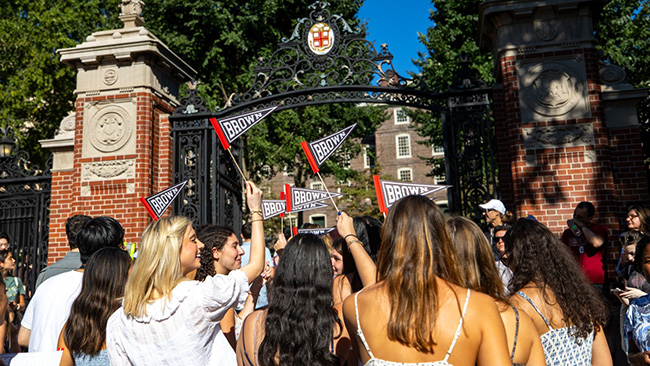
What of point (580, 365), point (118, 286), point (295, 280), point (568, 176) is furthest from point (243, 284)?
point (568, 176)

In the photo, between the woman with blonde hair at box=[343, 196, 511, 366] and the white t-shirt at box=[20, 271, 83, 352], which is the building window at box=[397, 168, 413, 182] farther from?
the woman with blonde hair at box=[343, 196, 511, 366]

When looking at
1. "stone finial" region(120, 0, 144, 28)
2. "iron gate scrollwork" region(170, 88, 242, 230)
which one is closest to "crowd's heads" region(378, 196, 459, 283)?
"iron gate scrollwork" region(170, 88, 242, 230)

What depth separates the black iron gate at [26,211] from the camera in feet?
27.7

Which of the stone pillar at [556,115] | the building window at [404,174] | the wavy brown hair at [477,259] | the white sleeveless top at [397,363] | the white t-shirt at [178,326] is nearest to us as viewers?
the white sleeveless top at [397,363]

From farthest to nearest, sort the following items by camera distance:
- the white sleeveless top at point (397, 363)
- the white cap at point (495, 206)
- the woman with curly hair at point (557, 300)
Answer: the white cap at point (495, 206), the woman with curly hair at point (557, 300), the white sleeveless top at point (397, 363)

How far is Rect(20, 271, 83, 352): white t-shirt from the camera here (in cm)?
365

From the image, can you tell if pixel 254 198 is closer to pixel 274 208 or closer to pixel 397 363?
pixel 397 363

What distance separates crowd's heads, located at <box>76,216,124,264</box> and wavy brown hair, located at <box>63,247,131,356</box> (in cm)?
51

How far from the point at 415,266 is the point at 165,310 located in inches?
52.1

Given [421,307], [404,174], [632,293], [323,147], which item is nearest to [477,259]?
[421,307]

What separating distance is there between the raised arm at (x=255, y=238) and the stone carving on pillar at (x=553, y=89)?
5.23 metres

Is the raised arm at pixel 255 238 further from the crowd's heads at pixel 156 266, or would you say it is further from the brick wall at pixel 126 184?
the brick wall at pixel 126 184

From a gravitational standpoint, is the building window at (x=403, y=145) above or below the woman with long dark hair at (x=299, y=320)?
above

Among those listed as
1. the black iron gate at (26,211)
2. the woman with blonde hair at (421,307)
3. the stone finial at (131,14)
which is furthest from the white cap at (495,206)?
the black iron gate at (26,211)
